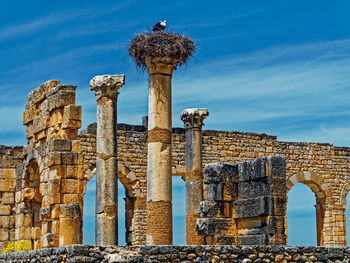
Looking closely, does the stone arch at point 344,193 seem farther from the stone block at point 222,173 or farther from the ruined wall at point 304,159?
the stone block at point 222,173

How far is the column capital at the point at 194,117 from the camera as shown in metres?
19.0

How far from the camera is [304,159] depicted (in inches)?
1016

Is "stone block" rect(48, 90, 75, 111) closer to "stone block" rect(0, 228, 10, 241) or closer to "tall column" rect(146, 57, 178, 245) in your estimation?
"tall column" rect(146, 57, 178, 245)

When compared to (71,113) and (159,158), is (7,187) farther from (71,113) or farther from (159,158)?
(159,158)

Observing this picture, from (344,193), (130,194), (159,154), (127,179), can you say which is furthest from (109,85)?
(344,193)

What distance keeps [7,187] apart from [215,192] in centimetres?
685

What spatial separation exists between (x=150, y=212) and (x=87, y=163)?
620 centimetres

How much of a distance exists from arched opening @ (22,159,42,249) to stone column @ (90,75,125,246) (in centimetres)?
305

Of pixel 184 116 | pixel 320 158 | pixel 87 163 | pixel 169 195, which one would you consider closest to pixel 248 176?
pixel 169 195

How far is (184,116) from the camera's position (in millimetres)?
19188

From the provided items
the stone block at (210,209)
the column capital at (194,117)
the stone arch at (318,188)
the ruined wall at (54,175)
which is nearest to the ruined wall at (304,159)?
the stone arch at (318,188)

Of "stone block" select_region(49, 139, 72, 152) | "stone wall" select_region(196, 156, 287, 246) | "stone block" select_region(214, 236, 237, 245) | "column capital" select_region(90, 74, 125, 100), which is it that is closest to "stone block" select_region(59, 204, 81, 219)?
"stone block" select_region(49, 139, 72, 152)

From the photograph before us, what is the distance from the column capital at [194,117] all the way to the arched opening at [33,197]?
4.03 metres

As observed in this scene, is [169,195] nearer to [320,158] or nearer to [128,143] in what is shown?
[128,143]
